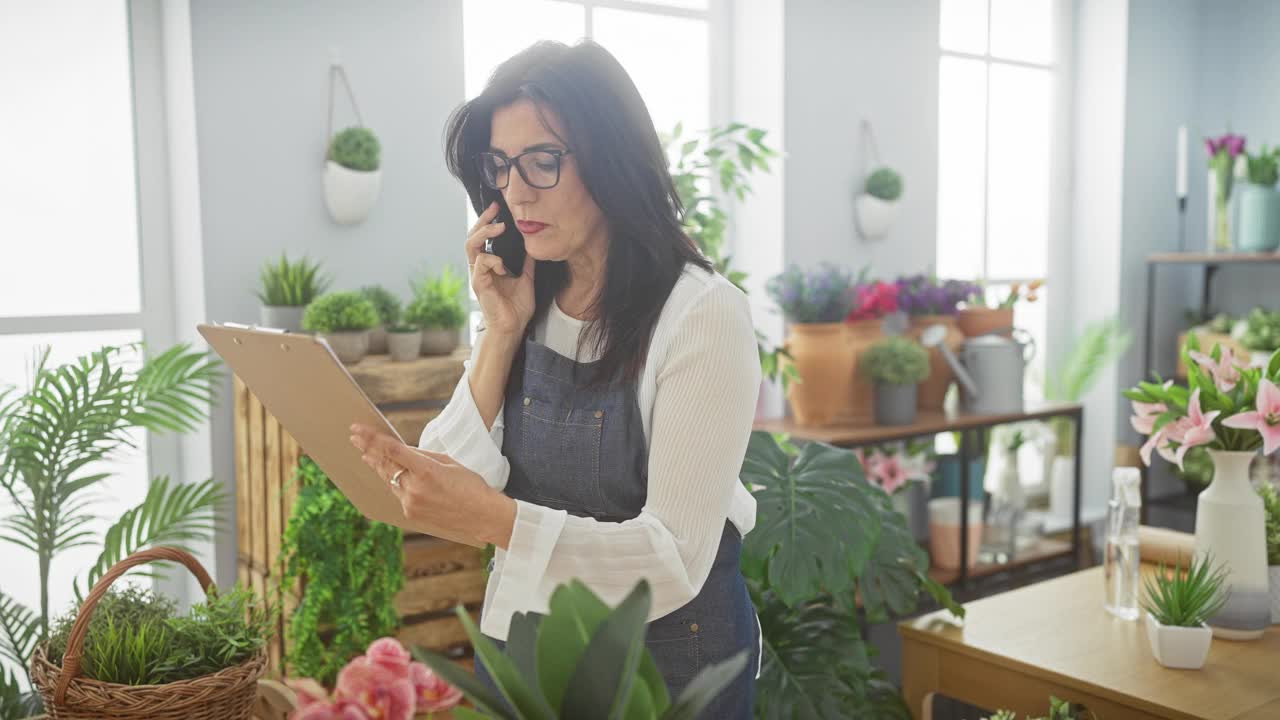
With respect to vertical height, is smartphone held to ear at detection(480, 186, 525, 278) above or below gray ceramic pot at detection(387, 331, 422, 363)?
above

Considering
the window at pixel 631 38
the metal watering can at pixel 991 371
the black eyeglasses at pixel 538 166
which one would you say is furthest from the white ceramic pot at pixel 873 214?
the black eyeglasses at pixel 538 166

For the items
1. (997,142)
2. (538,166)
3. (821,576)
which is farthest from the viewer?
(997,142)

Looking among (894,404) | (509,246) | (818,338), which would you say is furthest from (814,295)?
(509,246)

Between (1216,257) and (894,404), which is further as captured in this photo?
(1216,257)

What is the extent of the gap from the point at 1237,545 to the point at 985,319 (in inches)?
78.1

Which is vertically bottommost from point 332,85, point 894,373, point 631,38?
point 894,373

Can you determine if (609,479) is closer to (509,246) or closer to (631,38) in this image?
(509,246)

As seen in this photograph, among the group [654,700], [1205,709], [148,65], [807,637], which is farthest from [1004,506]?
[654,700]

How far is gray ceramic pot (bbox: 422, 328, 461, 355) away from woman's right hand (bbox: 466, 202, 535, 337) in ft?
4.06

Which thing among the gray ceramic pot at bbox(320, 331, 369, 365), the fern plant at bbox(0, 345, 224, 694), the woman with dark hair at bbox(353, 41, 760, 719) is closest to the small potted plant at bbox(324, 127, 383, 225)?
the gray ceramic pot at bbox(320, 331, 369, 365)

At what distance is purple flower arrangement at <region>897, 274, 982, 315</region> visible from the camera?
378 cm

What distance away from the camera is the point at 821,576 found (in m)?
2.18

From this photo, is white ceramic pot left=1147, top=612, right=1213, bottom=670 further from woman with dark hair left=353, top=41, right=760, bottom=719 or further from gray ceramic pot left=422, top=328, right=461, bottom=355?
gray ceramic pot left=422, top=328, right=461, bottom=355

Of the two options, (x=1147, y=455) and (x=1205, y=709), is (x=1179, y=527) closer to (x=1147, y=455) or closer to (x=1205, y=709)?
(x=1147, y=455)
